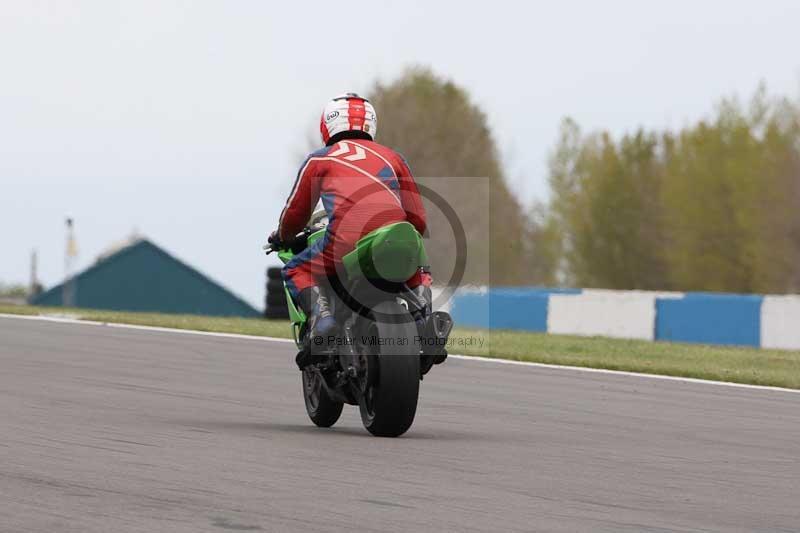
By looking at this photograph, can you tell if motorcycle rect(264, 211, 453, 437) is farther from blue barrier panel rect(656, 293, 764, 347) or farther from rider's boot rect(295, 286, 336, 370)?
blue barrier panel rect(656, 293, 764, 347)

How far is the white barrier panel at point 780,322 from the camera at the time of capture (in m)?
22.8

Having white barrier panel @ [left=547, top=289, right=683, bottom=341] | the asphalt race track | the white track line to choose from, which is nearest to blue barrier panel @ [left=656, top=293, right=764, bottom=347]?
white barrier panel @ [left=547, top=289, right=683, bottom=341]

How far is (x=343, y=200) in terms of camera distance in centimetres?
877

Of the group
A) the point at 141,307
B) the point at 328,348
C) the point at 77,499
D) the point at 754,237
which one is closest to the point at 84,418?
the point at 328,348

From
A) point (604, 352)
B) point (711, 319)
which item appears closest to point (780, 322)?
point (711, 319)

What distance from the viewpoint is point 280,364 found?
47.8 ft

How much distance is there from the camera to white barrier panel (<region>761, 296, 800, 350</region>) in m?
22.8

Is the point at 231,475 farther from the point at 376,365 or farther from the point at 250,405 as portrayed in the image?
the point at 250,405

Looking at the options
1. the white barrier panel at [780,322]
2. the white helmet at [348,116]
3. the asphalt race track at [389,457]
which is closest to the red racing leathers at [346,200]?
the white helmet at [348,116]

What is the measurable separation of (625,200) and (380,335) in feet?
203

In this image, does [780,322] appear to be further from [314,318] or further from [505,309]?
[314,318]

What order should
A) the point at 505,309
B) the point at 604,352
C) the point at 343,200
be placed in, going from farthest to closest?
the point at 505,309
the point at 604,352
the point at 343,200

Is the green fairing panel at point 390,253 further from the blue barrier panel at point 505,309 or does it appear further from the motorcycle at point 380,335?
the blue barrier panel at point 505,309

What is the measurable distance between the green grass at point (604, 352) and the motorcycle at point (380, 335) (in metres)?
6.72
